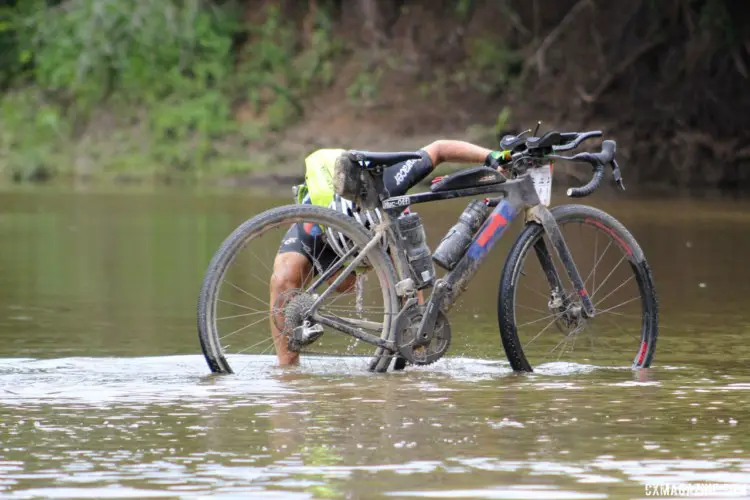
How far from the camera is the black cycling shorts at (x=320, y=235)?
7973 millimetres

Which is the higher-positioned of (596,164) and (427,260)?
(596,164)

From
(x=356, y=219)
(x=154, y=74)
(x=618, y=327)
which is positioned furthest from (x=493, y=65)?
(x=356, y=219)

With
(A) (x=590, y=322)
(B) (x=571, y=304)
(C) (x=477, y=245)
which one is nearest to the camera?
(C) (x=477, y=245)

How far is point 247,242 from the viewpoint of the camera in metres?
7.63

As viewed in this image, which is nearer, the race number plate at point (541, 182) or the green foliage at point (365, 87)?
the race number plate at point (541, 182)

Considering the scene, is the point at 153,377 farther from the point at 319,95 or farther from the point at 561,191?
the point at 319,95

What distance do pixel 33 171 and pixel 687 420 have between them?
2360cm

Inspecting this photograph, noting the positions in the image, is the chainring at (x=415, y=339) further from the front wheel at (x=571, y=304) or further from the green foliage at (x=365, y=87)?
the green foliage at (x=365, y=87)

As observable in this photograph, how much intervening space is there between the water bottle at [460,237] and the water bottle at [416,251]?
2.7 inches

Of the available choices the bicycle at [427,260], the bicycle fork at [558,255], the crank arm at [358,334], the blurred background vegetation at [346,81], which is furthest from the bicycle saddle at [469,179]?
the blurred background vegetation at [346,81]

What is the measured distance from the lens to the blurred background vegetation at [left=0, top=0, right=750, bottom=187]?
89.1 feet

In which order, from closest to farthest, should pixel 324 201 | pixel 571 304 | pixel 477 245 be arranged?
pixel 477 245 < pixel 324 201 < pixel 571 304

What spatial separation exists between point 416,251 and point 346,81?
82.6 ft
